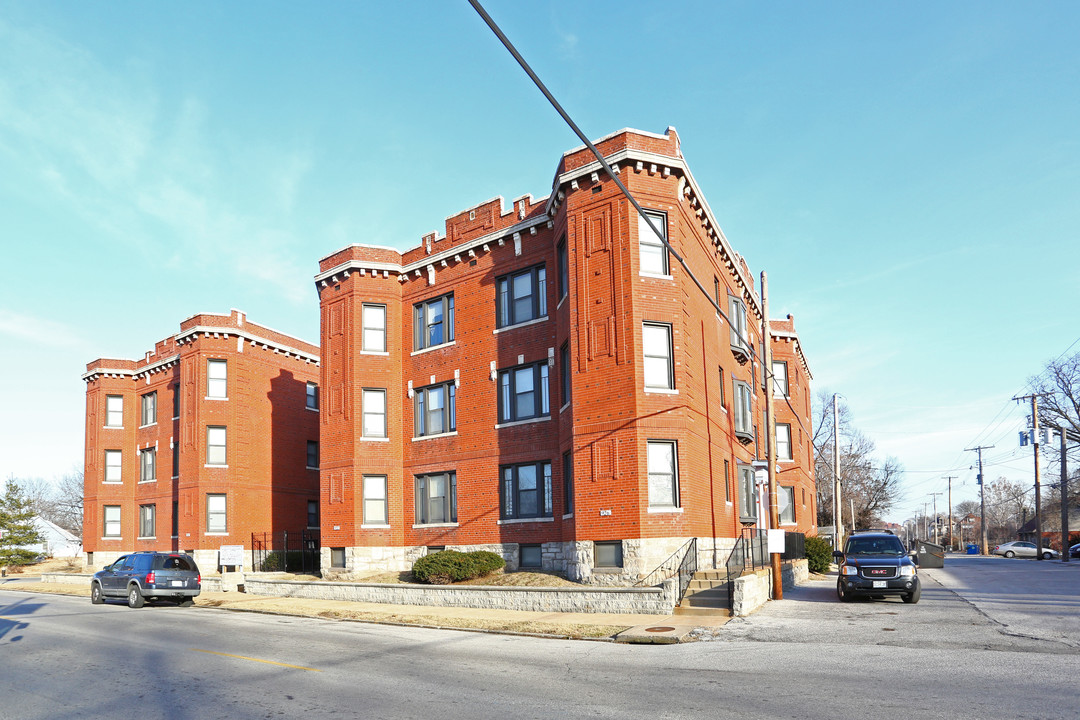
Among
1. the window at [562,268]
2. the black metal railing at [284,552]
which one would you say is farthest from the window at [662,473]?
the black metal railing at [284,552]

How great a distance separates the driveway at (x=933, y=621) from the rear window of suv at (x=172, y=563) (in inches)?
721

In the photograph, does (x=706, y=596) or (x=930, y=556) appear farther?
(x=930, y=556)

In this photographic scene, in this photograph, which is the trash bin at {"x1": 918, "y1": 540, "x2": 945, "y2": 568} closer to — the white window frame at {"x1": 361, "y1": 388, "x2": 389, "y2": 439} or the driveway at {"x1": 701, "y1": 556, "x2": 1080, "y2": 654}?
the driveway at {"x1": 701, "y1": 556, "x2": 1080, "y2": 654}

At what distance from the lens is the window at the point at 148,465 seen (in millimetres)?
45003

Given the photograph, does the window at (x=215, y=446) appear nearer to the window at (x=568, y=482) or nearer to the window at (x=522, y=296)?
the window at (x=522, y=296)

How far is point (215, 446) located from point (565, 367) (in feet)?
71.6

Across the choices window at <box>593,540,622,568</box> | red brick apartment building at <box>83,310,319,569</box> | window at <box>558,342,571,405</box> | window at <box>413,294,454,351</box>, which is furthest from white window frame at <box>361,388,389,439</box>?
red brick apartment building at <box>83,310,319,569</box>

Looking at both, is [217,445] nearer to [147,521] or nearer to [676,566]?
[147,521]

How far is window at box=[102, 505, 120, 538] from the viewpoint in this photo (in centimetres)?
4684

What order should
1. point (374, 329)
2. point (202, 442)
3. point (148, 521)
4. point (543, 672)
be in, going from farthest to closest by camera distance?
→ point (148, 521) < point (202, 442) < point (374, 329) < point (543, 672)

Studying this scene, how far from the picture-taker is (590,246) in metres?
24.3

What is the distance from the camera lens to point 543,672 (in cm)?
1216

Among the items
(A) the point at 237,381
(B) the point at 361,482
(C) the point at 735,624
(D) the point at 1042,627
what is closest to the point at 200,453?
(A) the point at 237,381

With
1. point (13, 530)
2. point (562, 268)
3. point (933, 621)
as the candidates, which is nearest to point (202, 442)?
point (562, 268)
